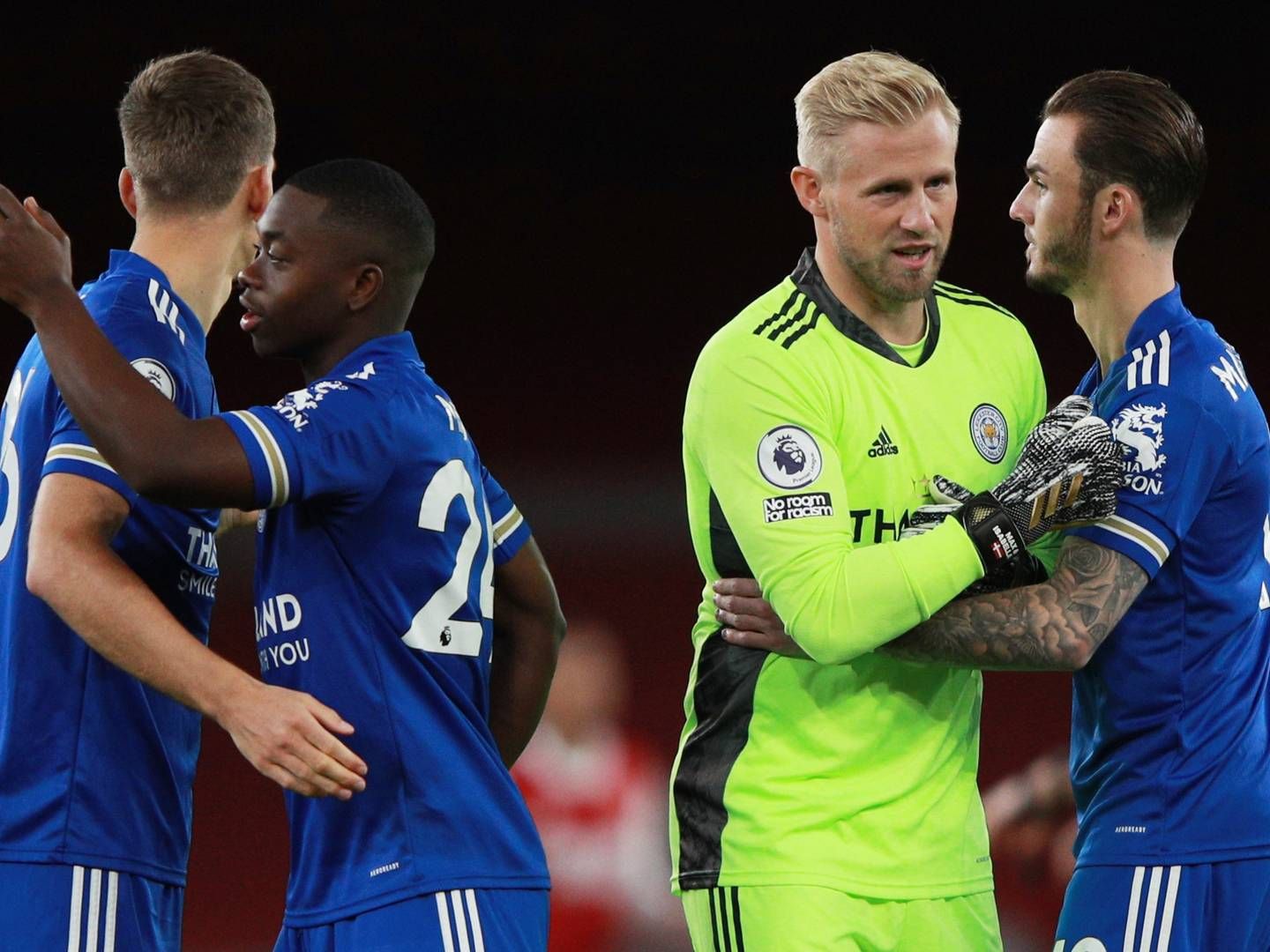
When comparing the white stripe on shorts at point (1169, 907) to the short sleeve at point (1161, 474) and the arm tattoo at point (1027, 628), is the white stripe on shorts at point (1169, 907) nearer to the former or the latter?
the arm tattoo at point (1027, 628)

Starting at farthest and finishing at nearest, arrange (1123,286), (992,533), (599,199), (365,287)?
(599,199) < (1123,286) < (365,287) < (992,533)

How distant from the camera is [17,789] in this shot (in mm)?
2771

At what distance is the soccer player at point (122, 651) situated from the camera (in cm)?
256

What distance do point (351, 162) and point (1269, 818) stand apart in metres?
1.96

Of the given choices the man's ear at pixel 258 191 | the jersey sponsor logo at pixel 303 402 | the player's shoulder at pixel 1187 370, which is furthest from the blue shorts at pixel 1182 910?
the man's ear at pixel 258 191

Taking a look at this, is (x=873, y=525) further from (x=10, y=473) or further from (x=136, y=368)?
(x=10, y=473)

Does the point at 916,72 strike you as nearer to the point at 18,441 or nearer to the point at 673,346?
the point at 18,441

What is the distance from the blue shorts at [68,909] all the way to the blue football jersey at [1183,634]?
1.65 m

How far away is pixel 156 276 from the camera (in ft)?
9.82

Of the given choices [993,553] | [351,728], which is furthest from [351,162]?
[993,553]

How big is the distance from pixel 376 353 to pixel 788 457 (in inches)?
27.7

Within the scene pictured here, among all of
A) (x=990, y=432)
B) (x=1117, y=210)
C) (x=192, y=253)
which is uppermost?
(x=1117, y=210)

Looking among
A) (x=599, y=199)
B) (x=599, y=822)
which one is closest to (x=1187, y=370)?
(x=599, y=822)

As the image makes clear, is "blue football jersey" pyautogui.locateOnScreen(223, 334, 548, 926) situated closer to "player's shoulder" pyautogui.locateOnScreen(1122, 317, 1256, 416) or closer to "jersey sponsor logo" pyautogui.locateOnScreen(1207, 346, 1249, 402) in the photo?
"player's shoulder" pyautogui.locateOnScreen(1122, 317, 1256, 416)
